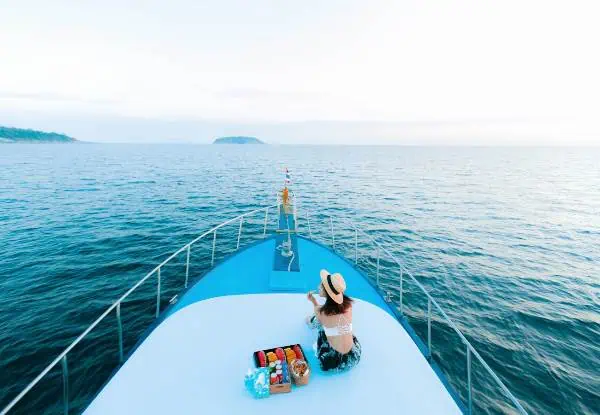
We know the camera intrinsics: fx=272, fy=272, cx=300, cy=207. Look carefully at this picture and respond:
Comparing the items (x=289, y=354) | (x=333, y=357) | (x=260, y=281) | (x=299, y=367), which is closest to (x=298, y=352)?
(x=289, y=354)

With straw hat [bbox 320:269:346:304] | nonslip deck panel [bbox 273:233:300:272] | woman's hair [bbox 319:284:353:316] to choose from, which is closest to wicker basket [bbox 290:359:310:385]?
woman's hair [bbox 319:284:353:316]

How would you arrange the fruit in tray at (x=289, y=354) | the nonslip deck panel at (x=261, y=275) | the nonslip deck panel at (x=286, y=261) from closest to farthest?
the fruit in tray at (x=289, y=354), the nonslip deck panel at (x=261, y=275), the nonslip deck panel at (x=286, y=261)

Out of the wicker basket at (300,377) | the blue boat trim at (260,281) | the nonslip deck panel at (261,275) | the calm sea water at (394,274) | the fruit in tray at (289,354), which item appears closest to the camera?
the wicker basket at (300,377)

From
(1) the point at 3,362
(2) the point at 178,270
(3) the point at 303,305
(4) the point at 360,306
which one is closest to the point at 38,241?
(2) the point at 178,270

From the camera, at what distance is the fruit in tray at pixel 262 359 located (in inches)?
154

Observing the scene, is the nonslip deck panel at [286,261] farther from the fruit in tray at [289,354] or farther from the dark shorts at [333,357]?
the dark shorts at [333,357]

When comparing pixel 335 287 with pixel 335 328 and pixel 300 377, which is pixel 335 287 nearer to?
pixel 335 328

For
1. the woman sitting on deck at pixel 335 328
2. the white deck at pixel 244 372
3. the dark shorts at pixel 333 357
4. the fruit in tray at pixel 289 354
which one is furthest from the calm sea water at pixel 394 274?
the fruit in tray at pixel 289 354

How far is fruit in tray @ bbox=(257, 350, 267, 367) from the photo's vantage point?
391cm

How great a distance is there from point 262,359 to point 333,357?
1.03 m

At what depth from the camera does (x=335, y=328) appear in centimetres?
386

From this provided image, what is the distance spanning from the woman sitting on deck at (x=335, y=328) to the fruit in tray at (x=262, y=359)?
79cm

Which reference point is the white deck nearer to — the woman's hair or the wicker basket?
the wicker basket

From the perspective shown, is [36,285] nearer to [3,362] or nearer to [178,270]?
[3,362]
